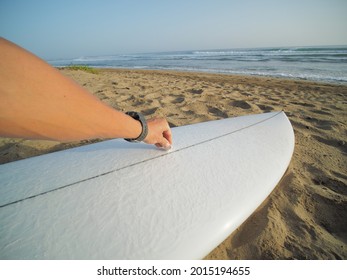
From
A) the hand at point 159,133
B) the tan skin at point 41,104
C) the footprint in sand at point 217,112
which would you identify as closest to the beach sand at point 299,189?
the footprint in sand at point 217,112

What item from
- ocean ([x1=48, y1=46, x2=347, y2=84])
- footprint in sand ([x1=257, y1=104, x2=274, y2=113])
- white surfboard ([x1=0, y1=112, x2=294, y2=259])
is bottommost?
ocean ([x1=48, y1=46, x2=347, y2=84])

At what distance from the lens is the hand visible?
45.5 inches

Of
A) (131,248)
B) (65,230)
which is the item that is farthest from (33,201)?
(131,248)

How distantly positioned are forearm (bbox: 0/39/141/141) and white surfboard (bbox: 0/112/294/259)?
0.39 meters

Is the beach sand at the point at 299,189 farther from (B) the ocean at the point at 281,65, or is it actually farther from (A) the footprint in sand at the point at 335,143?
(B) the ocean at the point at 281,65

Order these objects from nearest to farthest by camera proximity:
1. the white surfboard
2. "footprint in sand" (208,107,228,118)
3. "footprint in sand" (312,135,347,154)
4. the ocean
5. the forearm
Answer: the forearm < the white surfboard < "footprint in sand" (312,135,347,154) < "footprint in sand" (208,107,228,118) < the ocean

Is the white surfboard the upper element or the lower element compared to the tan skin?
lower

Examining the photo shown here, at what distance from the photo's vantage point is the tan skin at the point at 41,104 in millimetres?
542

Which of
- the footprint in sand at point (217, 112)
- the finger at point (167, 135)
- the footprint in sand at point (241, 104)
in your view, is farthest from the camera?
the footprint in sand at point (241, 104)

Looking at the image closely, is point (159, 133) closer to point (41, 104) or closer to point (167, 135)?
point (167, 135)

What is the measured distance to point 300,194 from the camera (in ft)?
4.61

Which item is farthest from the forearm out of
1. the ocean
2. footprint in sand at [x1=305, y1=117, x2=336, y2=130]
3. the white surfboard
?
the ocean

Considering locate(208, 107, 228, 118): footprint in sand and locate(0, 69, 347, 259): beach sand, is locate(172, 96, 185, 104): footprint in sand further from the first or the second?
locate(208, 107, 228, 118): footprint in sand

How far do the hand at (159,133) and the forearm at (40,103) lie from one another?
1.30 ft
